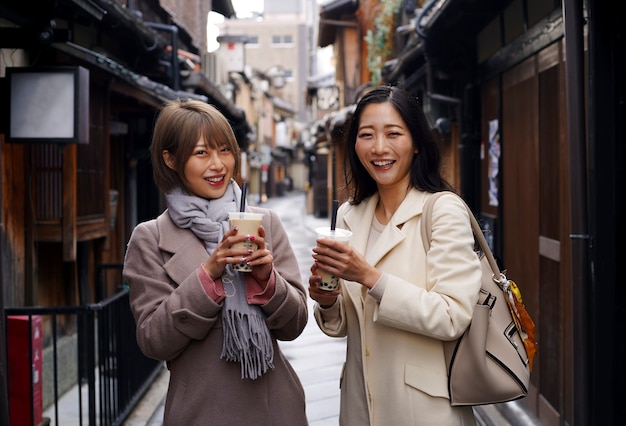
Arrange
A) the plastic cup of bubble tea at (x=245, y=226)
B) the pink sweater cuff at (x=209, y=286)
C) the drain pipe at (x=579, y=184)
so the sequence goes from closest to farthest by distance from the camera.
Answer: the plastic cup of bubble tea at (x=245, y=226), the pink sweater cuff at (x=209, y=286), the drain pipe at (x=579, y=184)

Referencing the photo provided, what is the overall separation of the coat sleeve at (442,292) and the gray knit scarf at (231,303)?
0.45 m

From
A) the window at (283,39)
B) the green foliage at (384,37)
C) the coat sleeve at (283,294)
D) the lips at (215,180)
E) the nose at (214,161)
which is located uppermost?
the window at (283,39)

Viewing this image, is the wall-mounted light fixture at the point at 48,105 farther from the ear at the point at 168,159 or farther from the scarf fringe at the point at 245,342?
the scarf fringe at the point at 245,342

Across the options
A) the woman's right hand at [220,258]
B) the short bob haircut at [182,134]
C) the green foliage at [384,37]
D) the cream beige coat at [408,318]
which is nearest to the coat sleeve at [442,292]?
the cream beige coat at [408,318]

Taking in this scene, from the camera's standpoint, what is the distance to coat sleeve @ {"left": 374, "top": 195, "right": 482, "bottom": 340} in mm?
2436

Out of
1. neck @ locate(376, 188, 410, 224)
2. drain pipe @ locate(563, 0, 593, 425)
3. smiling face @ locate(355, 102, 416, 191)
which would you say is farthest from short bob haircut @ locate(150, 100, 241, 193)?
drain pipe @ locate(563, 0, 593, 425)

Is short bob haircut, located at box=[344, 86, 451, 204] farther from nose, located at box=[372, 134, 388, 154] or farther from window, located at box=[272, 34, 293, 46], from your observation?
window, located at box=[272, 34, 293, 46]

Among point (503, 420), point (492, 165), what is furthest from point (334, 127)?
point (503, 420)

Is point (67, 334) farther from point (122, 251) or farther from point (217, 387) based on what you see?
point (217, 387)

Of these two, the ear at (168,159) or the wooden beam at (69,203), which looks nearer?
the ear at (168,159)

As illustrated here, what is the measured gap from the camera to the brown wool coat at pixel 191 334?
257cm

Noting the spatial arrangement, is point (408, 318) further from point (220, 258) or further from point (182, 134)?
point (182, 134)

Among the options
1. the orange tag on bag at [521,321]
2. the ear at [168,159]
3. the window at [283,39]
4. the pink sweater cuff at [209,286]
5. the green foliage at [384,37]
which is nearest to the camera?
the pink sweater cuff at [209,286]

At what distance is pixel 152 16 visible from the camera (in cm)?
1186
